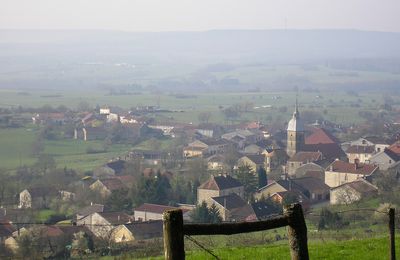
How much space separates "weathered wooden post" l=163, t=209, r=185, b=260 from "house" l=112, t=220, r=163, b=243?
19.9m

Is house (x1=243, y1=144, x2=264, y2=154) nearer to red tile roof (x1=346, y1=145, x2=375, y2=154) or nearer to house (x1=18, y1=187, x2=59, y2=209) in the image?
red tile roof (x1=346, y1=145, x2=375, y2=154)

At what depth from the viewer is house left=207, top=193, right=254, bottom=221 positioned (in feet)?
100

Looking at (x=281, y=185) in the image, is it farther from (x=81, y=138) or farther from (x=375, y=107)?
(x=375, y=107)

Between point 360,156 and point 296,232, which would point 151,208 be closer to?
point 296,232

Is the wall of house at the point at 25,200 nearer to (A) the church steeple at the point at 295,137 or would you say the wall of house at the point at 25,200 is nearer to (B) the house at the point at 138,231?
(B) the house at the point at 138,231

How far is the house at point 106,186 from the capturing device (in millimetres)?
38438

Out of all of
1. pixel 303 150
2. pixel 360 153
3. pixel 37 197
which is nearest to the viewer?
pixel 37 197

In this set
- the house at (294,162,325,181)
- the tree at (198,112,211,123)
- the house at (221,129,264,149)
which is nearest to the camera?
the house at (294,162,325,181)

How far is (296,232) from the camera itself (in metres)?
4.63

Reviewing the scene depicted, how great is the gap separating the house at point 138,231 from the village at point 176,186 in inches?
1.5

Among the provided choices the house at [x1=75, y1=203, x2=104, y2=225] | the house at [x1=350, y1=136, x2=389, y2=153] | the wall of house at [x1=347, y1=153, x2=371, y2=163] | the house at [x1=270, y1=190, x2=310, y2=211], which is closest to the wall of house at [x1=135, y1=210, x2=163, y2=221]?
the house at [x1=75, y1=203, x2=104, y2=225]

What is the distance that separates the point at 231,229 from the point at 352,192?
102ft

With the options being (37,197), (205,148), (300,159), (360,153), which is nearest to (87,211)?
(37,197)

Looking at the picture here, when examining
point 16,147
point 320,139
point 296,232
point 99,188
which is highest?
point 296,232
